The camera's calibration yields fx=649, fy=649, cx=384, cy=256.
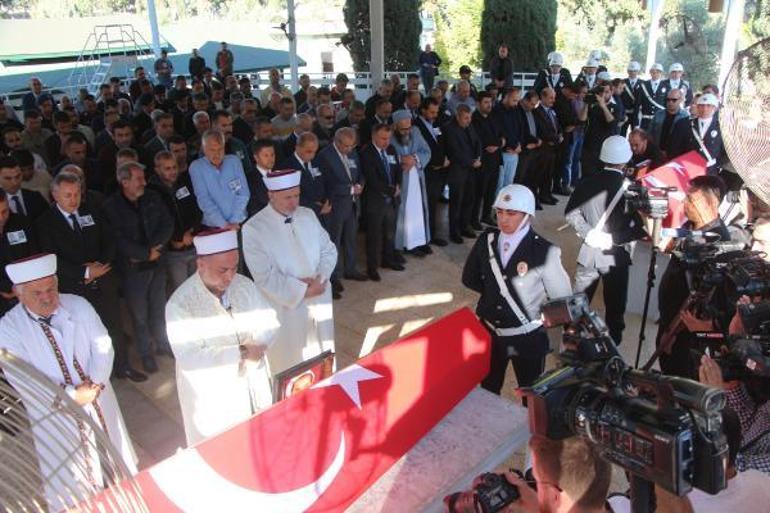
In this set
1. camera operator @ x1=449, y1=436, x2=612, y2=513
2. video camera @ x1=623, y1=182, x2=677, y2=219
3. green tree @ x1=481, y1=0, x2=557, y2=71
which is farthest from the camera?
green tree @ x1=481, y1=0, x2=557, y2=71

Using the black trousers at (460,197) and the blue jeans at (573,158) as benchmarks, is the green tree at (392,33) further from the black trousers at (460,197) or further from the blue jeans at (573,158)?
the black trousers at (460,197)

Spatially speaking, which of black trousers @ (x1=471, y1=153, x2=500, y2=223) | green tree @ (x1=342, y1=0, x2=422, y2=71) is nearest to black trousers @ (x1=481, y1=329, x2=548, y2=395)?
black trousers @ (x1=471, y1=153, x2=500, y2=223)

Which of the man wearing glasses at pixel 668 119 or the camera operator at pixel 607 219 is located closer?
the camera operator at pixel 607 219

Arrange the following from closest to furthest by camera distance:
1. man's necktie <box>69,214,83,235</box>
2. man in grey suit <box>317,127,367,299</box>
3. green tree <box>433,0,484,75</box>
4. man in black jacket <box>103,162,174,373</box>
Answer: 1. man's necktie <box>69,214,83,235</box>
2. man in black jacket <box>103,162,174,373</box>
3. man in grey suit <box>317,127,367,299</box>
4. green tree <box>433,0,484,75</box>

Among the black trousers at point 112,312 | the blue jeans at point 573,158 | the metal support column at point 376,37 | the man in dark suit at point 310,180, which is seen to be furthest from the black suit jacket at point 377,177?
the metal support column at point 376,37

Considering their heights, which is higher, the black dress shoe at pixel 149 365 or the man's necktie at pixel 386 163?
the man's necktie at pixel 386 163

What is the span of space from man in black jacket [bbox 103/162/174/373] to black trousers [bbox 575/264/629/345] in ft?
11.5

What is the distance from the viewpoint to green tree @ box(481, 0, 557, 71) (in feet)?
72.9

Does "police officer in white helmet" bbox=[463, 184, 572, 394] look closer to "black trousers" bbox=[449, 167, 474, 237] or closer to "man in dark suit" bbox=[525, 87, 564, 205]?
"black trousers" bbox=[449, 167, 474, 237]

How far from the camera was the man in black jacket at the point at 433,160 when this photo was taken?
817 cm

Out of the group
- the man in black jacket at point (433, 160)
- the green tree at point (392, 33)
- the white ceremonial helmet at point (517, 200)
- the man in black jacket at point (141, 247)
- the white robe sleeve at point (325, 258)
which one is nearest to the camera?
the white ceremonial helmet at point (517, 200)

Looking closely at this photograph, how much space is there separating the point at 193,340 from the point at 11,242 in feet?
6.99

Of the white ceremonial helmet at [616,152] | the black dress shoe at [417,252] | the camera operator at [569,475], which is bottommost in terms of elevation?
the black dress shoe at [417,252]

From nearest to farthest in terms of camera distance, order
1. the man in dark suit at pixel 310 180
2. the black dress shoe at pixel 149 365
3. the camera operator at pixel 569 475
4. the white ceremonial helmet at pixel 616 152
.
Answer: the camera operator at pixel 569 475, the white ceremonial helmet at pixel 616 152, the black dress shoe at pixel 149 365, the man in dark suit at pixel 310 180
